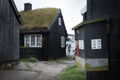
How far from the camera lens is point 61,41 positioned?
34.4 meters

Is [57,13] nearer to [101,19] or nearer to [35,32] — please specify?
[35,32]

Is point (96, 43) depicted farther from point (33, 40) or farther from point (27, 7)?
point (27, 7)

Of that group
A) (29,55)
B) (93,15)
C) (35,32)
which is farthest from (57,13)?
(93,15)

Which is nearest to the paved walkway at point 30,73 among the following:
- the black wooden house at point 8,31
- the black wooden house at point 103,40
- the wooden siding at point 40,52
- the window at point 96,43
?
the black wooden house at point 8,31

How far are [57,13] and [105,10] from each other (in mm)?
21917

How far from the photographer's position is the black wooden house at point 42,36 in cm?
2825

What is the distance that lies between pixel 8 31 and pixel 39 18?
13578mm

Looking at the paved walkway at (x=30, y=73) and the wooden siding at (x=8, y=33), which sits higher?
the wooden siding at (x=8, y=33)

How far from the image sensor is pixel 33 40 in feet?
94.5

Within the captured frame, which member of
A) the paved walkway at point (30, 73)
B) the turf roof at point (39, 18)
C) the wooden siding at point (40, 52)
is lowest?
the paved walkway at point (30, 73)

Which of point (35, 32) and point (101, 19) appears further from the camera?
point (35, 32)

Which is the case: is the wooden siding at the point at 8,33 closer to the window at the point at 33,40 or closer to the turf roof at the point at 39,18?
the window at the point at 33,40

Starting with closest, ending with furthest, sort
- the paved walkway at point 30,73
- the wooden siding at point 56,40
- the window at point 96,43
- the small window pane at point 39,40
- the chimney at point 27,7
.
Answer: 1. the window at point 96,43
2. the paved walkway at point 30,73
3. the small window pane at point 39,40
4. the wooden siding at point 56,40
5. the chimney at point 27,7

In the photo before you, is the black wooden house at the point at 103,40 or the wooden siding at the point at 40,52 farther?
the wooden siding at the point at 40,52
